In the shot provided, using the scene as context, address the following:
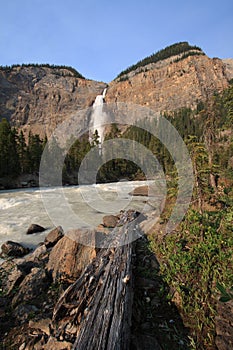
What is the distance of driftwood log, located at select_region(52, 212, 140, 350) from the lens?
245cm

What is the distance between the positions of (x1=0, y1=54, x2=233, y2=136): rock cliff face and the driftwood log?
11486 cm

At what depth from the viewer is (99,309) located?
9.68 feet

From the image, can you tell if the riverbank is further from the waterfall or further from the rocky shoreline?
the waterfall

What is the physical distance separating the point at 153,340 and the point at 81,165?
5120 cm

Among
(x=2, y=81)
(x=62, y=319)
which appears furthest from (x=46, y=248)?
(x=2, y=81)

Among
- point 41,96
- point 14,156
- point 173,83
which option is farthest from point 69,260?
point 173,83

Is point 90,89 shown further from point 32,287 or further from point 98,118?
point 32,287

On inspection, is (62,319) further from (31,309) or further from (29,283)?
(29,283)

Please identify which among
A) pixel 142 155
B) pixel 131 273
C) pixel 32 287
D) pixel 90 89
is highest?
pixel 90 89

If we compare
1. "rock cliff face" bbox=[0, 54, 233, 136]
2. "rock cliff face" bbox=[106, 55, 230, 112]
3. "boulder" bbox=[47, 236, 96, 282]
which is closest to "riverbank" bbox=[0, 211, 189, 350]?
"boulder" bbox=[47, 236, 96, 282]

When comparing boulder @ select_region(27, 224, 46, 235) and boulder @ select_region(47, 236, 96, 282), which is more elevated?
boulder @ select_region(47, 236, 96, 282)

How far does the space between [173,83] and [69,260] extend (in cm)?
14792

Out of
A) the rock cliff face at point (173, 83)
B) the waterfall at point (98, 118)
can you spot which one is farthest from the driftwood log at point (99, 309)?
the rock cliff face at point (173, 83)

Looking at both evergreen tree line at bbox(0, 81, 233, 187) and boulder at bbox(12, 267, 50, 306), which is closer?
boulder at bbox(12, 267, 50, 306)
